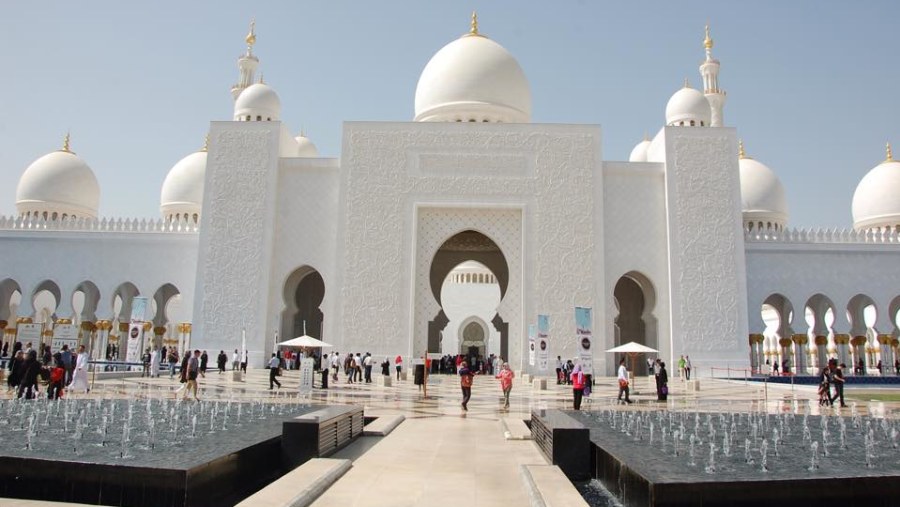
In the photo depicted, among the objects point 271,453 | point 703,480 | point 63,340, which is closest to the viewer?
point 703,480

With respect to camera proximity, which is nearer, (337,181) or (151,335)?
(337,181)

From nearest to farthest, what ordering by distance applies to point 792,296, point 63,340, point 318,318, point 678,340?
point 63,340, point 678,340, point 792,296, point 318,318

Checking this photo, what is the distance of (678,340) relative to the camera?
51.6 ft

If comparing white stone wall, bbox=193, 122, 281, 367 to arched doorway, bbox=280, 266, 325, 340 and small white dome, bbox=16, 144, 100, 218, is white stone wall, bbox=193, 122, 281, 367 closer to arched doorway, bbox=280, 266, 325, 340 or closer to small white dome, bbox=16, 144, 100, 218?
arched doorway, bbox=280, 266, 325, 340

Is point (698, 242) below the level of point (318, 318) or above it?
above

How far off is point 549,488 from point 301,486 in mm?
1229

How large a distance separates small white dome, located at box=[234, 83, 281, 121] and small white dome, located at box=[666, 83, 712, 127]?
1139 centimetres

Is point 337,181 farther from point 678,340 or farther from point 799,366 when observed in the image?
point 799,366

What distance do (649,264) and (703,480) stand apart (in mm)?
13537

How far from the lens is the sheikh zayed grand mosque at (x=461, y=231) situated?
51.5ft

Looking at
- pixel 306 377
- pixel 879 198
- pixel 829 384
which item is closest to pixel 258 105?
pixel 306 377

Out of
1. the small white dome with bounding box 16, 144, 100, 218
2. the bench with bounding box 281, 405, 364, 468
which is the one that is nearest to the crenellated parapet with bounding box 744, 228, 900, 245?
the bench with bounding box 281, 405, 364, 468

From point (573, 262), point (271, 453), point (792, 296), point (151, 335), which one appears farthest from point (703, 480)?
point (151, 335)

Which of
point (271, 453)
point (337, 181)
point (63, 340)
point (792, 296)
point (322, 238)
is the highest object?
point (337, 181)
